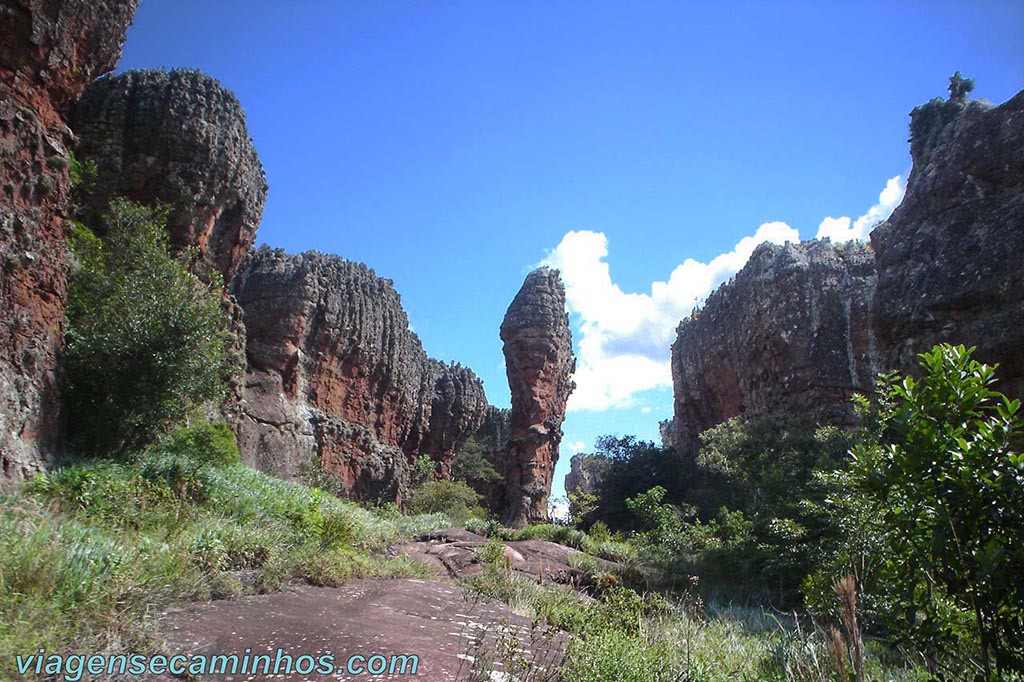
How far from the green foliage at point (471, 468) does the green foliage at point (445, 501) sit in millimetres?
12099

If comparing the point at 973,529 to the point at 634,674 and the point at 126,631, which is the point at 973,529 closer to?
the point at 634,674

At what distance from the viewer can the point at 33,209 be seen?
10453mm

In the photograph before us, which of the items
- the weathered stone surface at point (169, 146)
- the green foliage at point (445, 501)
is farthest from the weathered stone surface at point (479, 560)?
the green foliage at point (445, 501)

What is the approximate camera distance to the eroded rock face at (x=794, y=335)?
87.6ft

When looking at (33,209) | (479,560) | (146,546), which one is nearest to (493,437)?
(479,560)

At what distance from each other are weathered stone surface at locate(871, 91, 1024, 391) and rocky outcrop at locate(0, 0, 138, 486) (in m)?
15.9

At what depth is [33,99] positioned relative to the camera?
10.8m

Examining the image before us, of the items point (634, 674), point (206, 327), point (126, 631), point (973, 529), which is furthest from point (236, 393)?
point (973, 529)

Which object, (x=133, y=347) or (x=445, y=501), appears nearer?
(x=133, y=347)

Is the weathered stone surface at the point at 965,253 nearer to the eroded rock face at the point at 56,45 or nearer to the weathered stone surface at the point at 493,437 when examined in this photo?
the eroded rock face at the point at 56,45

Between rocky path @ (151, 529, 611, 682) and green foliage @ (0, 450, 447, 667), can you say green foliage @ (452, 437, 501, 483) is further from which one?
rocky path @ (151, 529, 611, 682)

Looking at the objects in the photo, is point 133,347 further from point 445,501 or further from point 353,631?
point 445,501

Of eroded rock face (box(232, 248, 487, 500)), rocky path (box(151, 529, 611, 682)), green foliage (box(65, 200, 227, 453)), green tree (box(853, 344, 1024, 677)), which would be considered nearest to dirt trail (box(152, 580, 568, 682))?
rocky path (box(151, 529, 611, 682))

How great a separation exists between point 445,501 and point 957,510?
3090 cm
